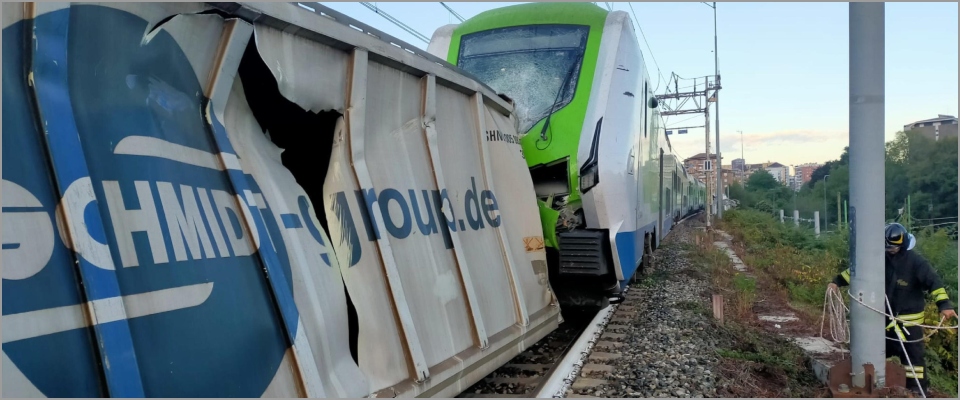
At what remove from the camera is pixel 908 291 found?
479 centimetres

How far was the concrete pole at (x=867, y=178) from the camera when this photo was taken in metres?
4.28

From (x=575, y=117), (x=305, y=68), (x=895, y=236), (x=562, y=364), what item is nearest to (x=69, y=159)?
(x=305, y=68)

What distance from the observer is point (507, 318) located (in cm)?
449

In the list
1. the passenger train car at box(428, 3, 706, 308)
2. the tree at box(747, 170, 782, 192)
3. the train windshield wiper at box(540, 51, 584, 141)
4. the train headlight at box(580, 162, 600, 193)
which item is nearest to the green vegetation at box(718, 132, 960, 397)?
the passenger train car at box(428, 3, 706, 308)

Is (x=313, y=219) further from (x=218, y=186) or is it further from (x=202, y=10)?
(x=202, y=10)

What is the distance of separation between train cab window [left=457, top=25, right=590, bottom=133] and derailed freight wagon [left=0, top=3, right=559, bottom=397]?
2.31 m

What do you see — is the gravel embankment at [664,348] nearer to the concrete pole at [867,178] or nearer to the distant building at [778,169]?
the concrete pole at [867,178]

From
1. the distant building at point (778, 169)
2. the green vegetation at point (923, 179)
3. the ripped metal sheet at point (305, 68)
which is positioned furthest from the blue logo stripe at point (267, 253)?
the distant building at point (778, 169)

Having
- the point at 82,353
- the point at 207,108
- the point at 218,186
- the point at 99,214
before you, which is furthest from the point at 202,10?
the point at 82,353

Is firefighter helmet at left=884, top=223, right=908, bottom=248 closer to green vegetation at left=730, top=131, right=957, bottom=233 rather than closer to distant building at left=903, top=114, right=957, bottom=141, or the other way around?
green vegetation at left=730, top=131, right=957, bottom=233

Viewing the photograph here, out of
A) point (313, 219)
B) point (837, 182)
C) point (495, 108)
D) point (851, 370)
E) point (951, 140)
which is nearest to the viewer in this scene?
point (313, 219)

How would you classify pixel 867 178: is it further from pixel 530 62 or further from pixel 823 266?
pixel 823 266

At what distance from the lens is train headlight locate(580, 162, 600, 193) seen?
5715 millimetres

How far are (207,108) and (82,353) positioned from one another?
109cm
